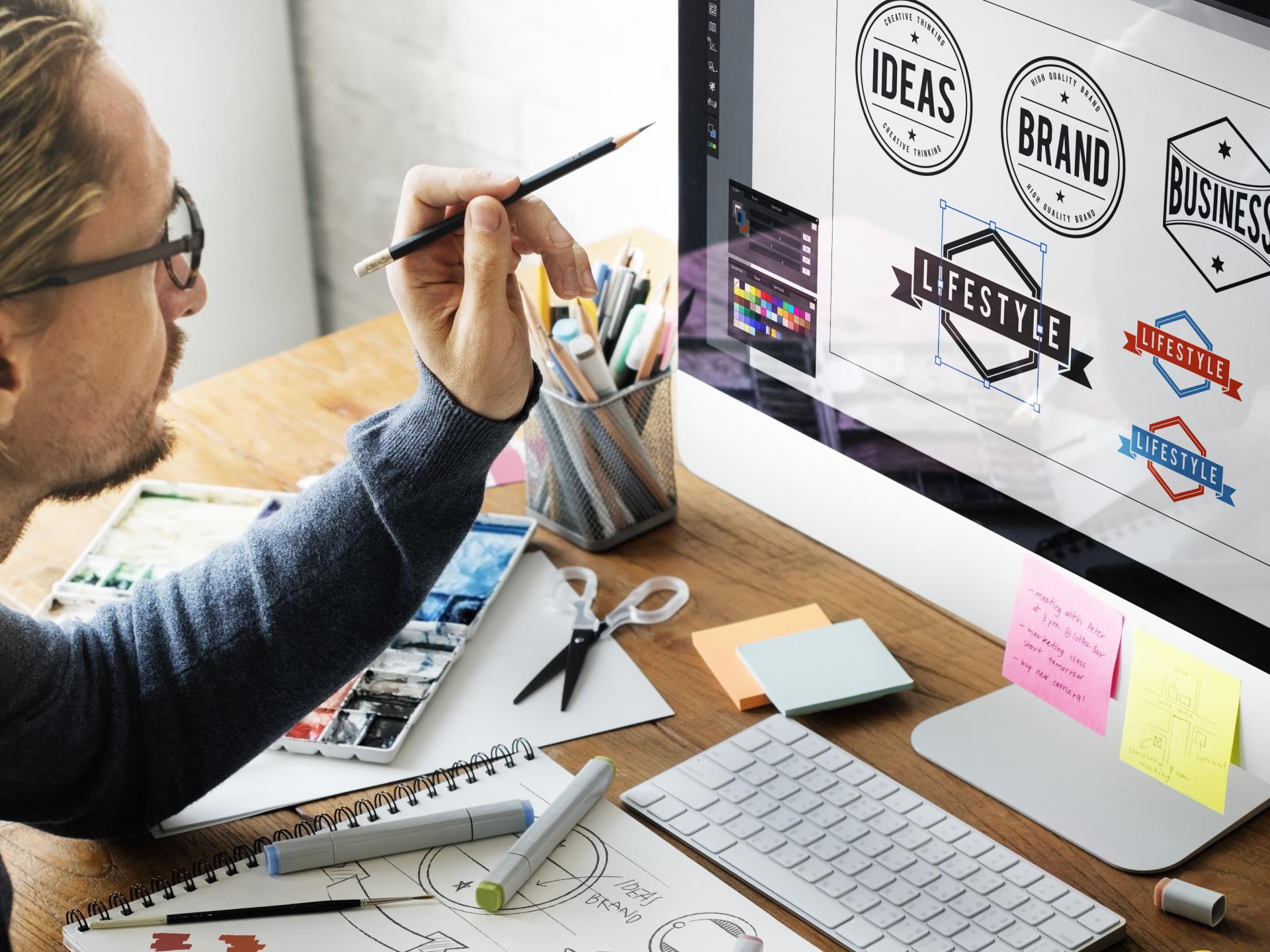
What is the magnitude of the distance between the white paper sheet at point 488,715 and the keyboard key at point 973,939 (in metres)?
0.24

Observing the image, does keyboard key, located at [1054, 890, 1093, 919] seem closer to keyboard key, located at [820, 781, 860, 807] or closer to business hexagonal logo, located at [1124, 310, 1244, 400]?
keyboard key, located at [820, 781, 860, 807]

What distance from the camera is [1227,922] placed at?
2.47 ft

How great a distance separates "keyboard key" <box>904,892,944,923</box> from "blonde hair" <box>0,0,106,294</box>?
1.82 ft

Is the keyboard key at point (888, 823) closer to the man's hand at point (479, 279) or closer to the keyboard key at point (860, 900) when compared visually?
the keyboard key at point (860, 900)

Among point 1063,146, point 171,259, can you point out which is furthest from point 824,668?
point 171,259

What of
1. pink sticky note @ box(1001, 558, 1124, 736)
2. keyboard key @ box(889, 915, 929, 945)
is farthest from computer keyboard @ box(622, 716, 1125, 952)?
pink sticky note @ box(1001, 558, 1124, 736)

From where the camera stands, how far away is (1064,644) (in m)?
0.85

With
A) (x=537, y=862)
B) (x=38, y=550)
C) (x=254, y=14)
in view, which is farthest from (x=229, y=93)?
(x=537, y=862)

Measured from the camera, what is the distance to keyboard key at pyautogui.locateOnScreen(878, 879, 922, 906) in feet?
2.49

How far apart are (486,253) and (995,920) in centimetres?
47

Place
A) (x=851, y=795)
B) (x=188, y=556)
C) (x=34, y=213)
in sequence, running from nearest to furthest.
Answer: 1. (x=34, y=213)
2. (x=851, y=795)
3. (x=188, y=556)

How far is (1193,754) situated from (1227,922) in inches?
3.6

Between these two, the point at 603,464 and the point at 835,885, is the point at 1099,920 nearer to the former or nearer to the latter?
the point at 835,885

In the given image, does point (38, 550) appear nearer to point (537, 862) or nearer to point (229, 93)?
point (537, 862)
